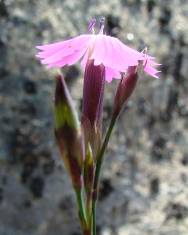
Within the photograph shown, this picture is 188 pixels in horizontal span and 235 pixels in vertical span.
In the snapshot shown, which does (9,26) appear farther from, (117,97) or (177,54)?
(117,97)

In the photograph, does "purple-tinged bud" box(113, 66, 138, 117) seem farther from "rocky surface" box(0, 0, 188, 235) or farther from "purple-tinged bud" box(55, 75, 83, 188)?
"rocky surface" box(0, 0, 188, 235)

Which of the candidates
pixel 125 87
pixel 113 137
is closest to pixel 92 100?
pixel 125 87

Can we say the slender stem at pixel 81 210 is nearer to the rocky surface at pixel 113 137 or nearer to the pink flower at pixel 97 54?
the pink flower at pixel 97 54

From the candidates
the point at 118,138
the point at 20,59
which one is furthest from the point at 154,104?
the point at 20,59

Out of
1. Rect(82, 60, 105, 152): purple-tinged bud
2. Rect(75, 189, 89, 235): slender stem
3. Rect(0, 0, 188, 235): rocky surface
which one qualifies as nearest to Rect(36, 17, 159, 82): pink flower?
Rect(82, 60, 105, 152): purple-tinged bud

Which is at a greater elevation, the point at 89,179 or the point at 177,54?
the point at 89,179

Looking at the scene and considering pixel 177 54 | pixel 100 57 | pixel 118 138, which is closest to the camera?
pixel 100 57

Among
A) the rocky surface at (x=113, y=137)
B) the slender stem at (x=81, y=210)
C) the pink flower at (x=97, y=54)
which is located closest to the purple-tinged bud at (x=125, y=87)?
the pink flower at (x=97, y=54)
